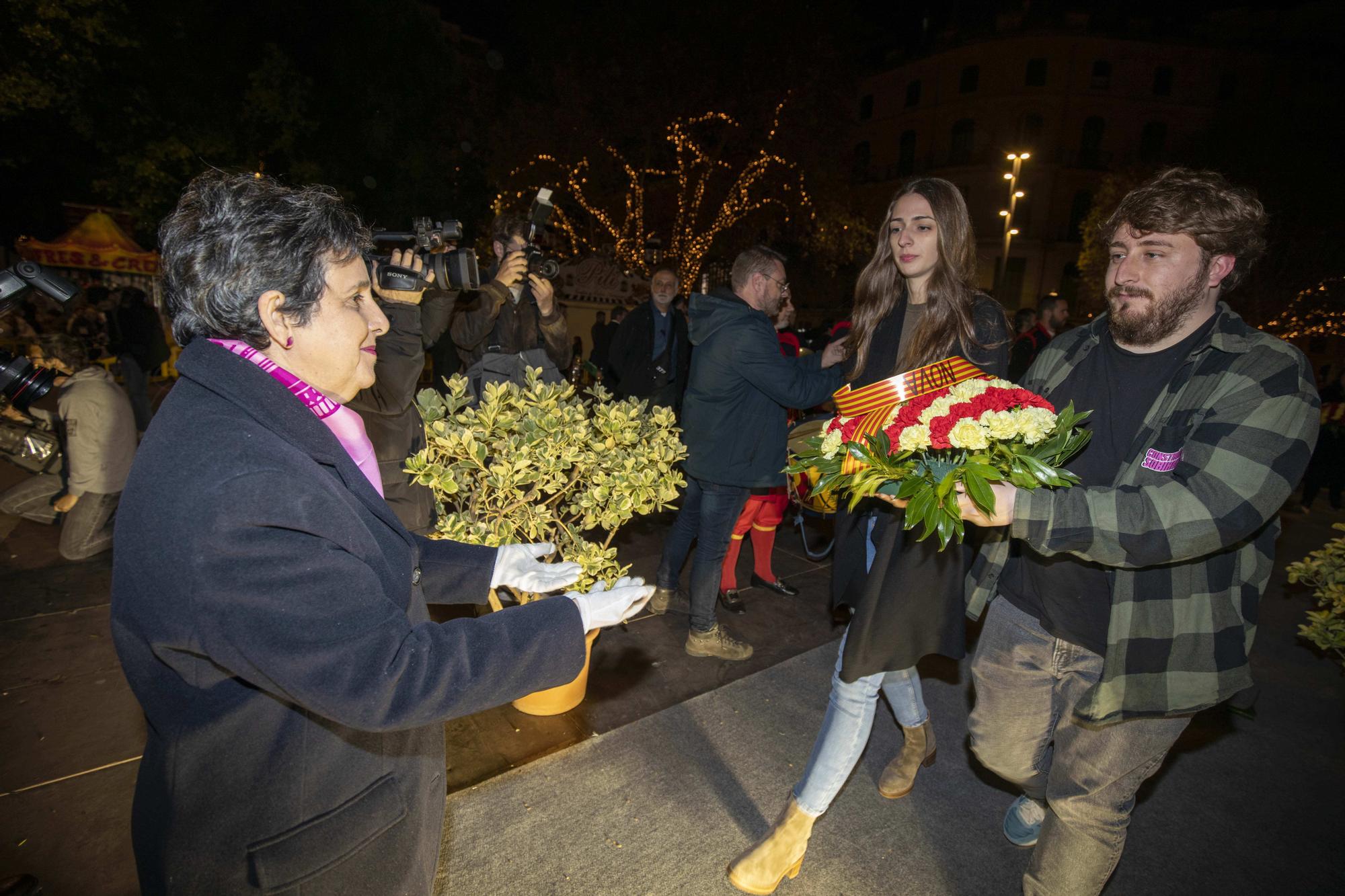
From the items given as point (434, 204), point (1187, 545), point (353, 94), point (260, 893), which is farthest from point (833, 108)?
point (260, 893)

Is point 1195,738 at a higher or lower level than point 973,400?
lower

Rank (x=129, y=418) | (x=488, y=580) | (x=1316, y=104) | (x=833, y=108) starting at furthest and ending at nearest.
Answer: (x=1316, y=104), (x=833, y=108), (x=129, y=418), (x=488, y=580)

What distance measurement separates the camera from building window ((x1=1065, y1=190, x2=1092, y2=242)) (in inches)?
1368

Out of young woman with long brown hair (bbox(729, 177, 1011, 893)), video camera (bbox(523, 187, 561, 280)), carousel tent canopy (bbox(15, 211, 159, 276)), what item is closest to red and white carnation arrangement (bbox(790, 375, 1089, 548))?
young woman with long brown hair (bbox(729, 177, 1011, 893))

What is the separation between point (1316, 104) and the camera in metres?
19.3

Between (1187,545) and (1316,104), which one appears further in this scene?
(1316,104)

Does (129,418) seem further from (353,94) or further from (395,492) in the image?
(353,94)

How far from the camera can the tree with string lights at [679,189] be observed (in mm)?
14070

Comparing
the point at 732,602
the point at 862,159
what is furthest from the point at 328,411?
the point at 862,159

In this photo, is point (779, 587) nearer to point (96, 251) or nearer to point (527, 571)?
point (527, 571)

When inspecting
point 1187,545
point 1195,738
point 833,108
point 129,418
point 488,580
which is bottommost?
point 1195,738

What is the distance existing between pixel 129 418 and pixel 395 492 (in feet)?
11.2

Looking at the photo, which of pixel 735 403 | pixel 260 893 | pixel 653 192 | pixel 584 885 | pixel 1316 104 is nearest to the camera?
pixel 260 893

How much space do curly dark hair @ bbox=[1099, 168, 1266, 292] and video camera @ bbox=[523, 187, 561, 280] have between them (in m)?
2.97
